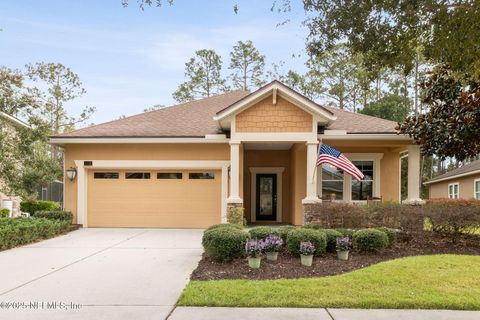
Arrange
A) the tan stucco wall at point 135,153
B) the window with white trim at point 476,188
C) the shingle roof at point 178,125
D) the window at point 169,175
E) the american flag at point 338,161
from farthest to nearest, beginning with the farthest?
the window with white trim at point 476,188 → the window at point 169,175 → the tan stucco wall at point 135,153 → the shingle roof at point 178,125 → the american flag at point 338,161

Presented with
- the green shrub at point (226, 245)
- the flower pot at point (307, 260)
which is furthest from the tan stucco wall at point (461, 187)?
the green shrub at point (226, 245)

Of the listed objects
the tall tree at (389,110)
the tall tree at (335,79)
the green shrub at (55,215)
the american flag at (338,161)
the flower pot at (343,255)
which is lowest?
the flower pot at (343,255)

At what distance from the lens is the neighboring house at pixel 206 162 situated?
1386 cm

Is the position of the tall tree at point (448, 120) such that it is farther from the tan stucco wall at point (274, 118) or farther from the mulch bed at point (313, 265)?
the tan stucco wall at point (274, 118)

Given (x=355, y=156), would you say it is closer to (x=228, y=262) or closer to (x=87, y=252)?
(x=228, y=262)

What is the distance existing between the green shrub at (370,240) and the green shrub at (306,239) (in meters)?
0.88

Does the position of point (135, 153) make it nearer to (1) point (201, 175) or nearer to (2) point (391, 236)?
(1) point (201, 175)

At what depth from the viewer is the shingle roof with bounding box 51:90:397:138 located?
15258 mm

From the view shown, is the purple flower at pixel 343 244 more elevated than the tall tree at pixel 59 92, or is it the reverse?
the tall tree at pixel 59 92

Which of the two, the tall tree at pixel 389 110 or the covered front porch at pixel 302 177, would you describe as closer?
the covered front porch at pixel 302 177

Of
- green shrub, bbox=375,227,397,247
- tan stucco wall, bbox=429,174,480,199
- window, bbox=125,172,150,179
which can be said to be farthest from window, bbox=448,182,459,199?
window, bbox=125,172,150,179

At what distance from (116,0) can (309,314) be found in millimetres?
5454

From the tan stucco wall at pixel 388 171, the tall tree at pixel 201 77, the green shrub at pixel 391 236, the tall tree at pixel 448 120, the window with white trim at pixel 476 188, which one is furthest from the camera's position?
the tall tree at pixel 201 77

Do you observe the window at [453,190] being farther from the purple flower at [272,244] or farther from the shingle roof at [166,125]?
the purple flower at [272,244]
